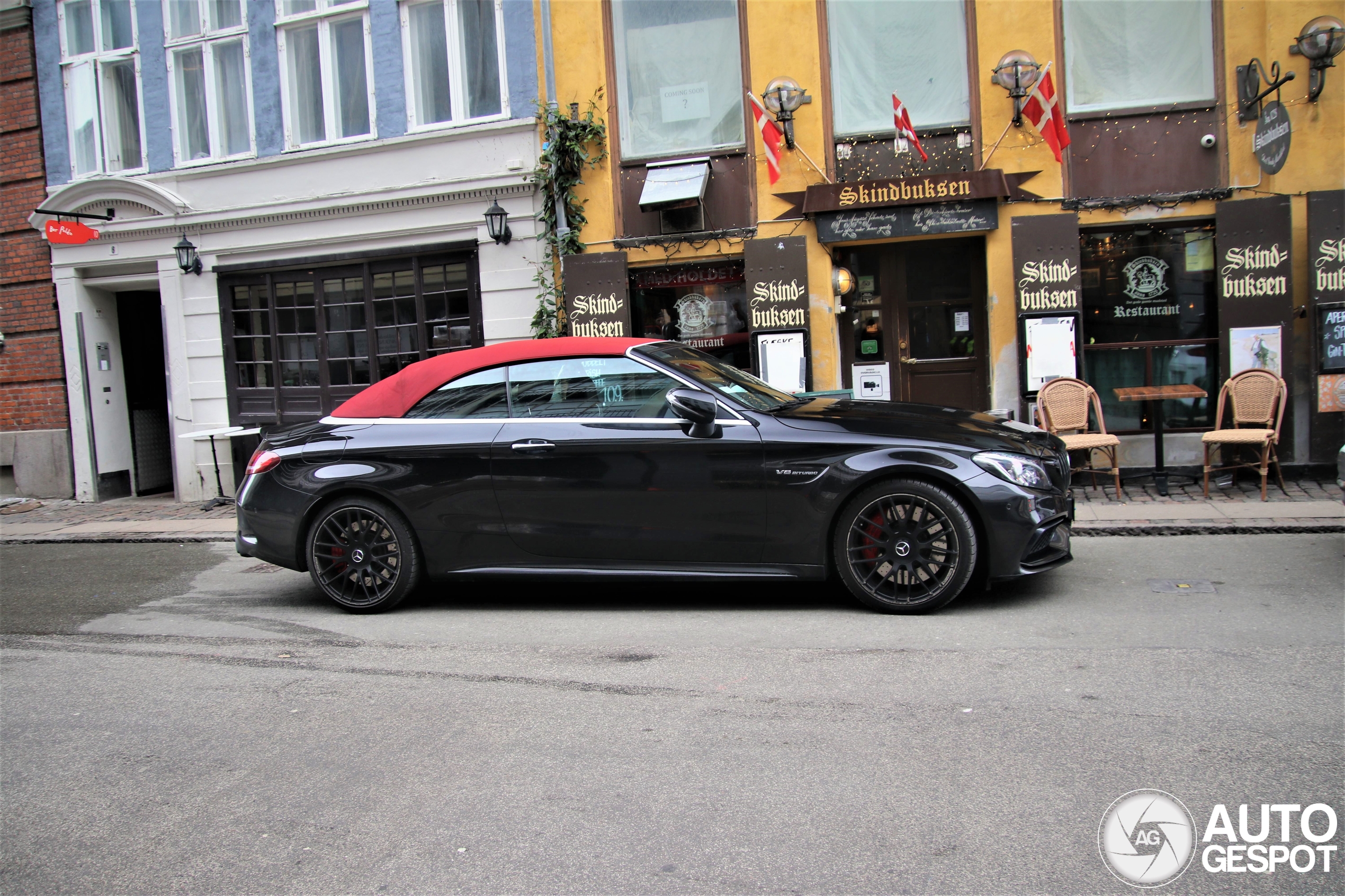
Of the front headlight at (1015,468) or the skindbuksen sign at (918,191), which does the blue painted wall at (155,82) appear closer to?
the skindbuksen sign at (918,191)

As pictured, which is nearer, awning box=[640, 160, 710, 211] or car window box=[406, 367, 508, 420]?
car window box=[406, 367, 508, 420]

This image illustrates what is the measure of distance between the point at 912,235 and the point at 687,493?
241 inches

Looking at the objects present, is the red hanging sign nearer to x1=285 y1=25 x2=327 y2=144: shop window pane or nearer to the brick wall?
the brick wall

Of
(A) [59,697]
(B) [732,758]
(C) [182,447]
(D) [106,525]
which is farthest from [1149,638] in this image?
(C) [182,447]

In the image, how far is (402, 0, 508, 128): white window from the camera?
12320mm

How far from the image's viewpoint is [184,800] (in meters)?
3.71

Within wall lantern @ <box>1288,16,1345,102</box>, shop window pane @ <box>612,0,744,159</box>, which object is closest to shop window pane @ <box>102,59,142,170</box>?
shop window pane @ <box>612,0,744,159</box>

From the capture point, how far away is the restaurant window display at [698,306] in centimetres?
1179

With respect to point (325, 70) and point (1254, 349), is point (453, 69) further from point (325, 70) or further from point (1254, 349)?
point (1254, 349)

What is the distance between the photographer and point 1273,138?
31.6 feet

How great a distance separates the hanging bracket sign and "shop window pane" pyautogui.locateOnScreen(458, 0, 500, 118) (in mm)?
8299

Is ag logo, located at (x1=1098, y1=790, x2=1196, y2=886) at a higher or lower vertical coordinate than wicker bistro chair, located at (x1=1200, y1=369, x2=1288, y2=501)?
lower

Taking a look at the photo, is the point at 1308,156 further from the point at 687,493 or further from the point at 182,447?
the point at 182,447

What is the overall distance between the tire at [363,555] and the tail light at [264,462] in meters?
0.47
